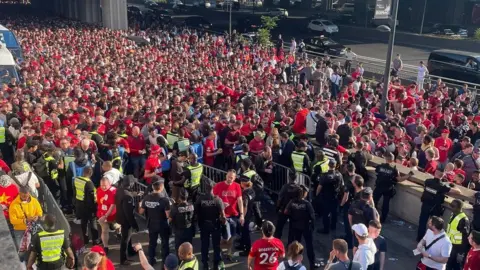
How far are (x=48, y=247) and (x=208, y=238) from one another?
8.50ft

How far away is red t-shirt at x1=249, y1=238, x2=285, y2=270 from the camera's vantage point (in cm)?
697

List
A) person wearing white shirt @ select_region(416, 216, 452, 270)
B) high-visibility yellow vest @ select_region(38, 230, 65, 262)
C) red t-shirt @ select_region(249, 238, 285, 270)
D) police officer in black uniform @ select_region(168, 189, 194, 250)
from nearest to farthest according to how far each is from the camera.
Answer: red t-shirt @ select_region(249, 238, 285, 270) < high-visibility yellow vest @ select_region(38, 230, 65, 262) < person wearing white shirt @ select_region(416, 216, 452, 270) < police officer in black uniform @ select_region(168, 189, 194, 250)

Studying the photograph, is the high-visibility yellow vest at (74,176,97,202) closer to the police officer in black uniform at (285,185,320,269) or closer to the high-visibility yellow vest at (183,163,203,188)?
the high-visibility yellow vest at (183,163,203,188)

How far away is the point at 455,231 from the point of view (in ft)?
26.2

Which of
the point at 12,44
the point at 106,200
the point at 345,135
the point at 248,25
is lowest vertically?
the point at 106,200

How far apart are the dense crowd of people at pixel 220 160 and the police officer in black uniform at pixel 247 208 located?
1.0 inches

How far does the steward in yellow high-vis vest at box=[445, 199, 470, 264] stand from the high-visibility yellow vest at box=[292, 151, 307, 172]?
3547 millimetres

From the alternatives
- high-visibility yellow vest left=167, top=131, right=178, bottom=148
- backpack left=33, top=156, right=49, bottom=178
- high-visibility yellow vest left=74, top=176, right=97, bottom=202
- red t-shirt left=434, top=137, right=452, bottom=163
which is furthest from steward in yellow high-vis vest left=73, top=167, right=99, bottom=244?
red t-shirt left=434, top=137, right=452, bottom=163

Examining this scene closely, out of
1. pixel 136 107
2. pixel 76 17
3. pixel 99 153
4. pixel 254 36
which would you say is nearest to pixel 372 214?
pixel 99 153

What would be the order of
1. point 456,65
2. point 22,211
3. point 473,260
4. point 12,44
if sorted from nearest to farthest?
point 473,260
point 22,211
point 12,44
point 456,65

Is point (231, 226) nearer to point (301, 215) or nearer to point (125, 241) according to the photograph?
point (301, 215)

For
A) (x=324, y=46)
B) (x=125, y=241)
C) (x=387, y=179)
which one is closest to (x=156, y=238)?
(x=125, y=241)

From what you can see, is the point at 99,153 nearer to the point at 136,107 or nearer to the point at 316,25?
the point at 136,107

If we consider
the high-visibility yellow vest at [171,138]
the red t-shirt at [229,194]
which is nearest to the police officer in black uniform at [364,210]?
the red t-shirt at [229,194]
